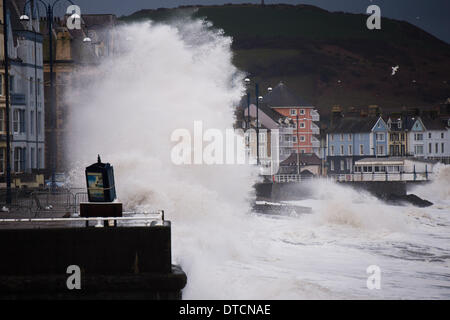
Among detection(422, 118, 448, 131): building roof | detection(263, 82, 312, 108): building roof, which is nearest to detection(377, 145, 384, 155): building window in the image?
detection(422, 118, 448, 131): building roof

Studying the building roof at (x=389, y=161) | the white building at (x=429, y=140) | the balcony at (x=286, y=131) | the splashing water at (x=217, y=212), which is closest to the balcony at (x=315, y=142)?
the balcony at (x=286, y=131)

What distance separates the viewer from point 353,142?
396ft

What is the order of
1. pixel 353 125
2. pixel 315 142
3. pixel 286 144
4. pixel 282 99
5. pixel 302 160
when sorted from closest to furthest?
pixel 302 160 < pixel 286 144 < pixel 353 125 < pixel 315 142 < pixel 282 99

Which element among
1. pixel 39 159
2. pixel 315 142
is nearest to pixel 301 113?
pixel 315 142

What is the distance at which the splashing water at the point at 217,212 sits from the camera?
21562 mm

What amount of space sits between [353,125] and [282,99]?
12575 millimetres

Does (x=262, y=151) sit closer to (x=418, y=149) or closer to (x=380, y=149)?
(x=380, y=149)

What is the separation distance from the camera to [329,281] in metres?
22.3

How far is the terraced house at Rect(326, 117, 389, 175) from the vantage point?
391 ft

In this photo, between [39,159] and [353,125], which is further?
[353,125]

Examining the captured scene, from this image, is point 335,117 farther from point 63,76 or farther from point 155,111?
point 155,111

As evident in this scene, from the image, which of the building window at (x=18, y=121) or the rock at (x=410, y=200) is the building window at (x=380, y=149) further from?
the building window at (x=18, y=121)

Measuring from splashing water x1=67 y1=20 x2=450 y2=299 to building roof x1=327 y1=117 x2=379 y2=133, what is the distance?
65823 millimetres
